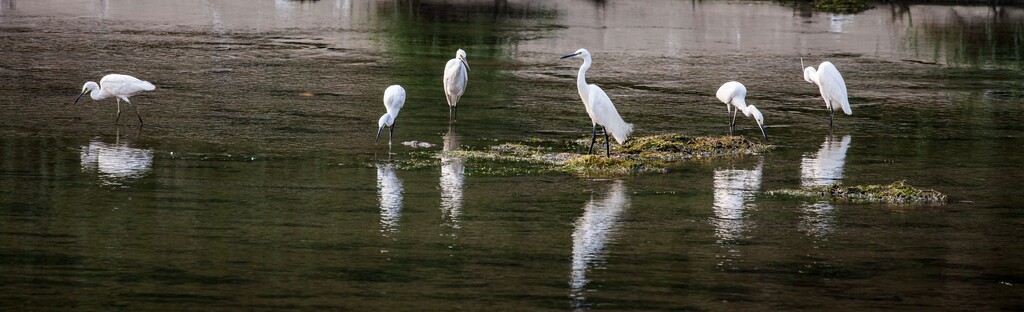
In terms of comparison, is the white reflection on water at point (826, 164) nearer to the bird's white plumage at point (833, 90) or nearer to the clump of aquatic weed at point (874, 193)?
the clump of aquatic weed at point (874, 193)

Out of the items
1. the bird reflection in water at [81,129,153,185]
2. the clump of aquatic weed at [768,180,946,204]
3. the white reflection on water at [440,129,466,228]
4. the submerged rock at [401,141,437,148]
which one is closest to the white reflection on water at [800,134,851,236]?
the clump of aquatic weed at [768,180,946,204]

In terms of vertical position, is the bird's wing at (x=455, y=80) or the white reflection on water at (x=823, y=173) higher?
the bird's wing at (x=455, y=80)

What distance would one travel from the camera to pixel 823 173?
13375 mm

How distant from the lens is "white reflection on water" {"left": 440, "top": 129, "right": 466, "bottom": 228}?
35.2 ft

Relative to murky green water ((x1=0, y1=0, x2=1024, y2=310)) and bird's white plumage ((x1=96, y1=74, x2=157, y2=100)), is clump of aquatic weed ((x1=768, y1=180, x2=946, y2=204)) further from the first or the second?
bird's white plumage ((x1=96, y1=74, x2=157, y2=100))

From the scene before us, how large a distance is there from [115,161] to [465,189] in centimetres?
348

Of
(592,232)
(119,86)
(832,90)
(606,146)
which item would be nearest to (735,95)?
(832,90)

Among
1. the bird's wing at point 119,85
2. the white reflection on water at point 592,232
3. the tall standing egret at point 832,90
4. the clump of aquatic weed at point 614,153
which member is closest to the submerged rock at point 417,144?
the clump of aquatic weed at point 614,153

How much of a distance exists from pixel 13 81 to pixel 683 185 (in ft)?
32.9

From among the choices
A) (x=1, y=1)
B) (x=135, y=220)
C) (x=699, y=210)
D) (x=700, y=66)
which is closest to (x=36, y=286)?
(x=135, y=220)

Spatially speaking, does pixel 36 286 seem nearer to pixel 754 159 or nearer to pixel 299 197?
pixel 299 197

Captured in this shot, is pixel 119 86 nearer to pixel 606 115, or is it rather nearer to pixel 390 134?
pixel 390 134

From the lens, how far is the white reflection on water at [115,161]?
467 inches

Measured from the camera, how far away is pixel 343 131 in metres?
14.9
